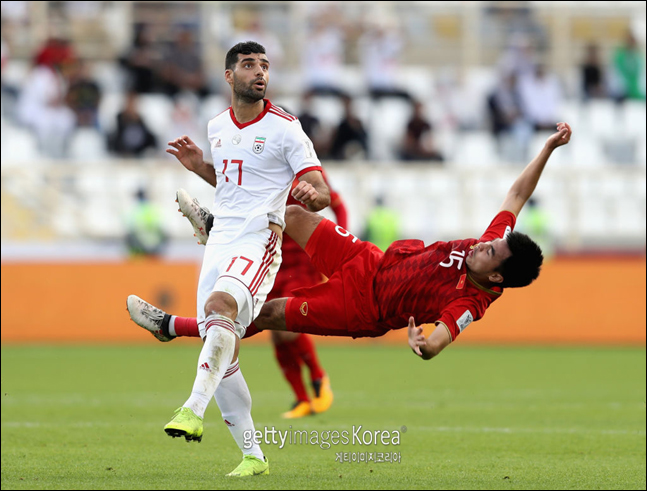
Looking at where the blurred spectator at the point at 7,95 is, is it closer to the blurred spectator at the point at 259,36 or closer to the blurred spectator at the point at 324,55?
the blurred spectator at the point at 259,36

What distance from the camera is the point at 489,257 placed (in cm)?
723

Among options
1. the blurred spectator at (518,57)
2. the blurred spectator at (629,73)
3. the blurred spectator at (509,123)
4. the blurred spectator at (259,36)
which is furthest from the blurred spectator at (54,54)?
the blurred spectator at (629,73)

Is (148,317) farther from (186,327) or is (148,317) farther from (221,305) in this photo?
(221,305)

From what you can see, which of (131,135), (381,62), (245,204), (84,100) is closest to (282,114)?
(245,204)

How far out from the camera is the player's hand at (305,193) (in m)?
6.74

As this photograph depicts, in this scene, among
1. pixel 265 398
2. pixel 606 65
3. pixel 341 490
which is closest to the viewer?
pixel 341 490

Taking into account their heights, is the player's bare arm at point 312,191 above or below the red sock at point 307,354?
above

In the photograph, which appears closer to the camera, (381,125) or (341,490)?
(341,490)

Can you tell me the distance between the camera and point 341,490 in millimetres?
6734

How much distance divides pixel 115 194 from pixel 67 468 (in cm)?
1280

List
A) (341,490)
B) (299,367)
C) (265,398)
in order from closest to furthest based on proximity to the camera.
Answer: (341,490) < (299,367) < (265,398)

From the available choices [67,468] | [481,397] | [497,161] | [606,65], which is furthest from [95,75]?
[67,468]

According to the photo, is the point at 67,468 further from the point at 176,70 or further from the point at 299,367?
the point at 176,70

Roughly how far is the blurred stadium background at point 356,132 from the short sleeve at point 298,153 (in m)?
10.9
